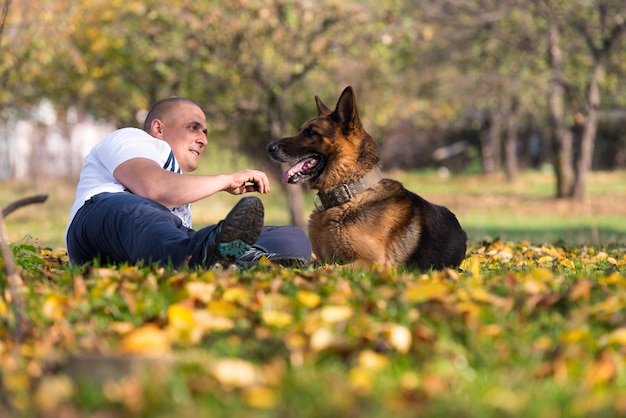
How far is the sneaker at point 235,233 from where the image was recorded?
4.46 meters

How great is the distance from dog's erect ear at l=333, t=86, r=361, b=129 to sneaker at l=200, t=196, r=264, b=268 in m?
1.68

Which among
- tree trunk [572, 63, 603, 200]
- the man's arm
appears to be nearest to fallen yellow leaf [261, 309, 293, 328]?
the man's arm

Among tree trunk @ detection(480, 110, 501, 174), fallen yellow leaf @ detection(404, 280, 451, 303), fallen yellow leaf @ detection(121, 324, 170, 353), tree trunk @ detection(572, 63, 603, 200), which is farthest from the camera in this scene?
tree trunk @ detection(480, 110, 501, 174)

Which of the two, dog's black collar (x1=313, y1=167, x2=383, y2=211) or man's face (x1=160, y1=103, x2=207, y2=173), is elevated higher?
man's face (x1=160, y1=103, x2=207, y2=173)

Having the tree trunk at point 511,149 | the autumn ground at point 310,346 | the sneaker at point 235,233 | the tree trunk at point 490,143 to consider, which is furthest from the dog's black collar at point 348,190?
the tree trunk at point 490,143

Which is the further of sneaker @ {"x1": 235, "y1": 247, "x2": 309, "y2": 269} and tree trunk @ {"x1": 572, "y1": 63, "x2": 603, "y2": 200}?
tree trunk @ {"x1": 572, "y1": 63, "x2": 603, "y2": 200}

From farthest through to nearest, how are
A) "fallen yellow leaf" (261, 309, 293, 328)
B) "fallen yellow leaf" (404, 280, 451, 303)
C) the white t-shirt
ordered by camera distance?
1. the white t-shirt
2. "fallen yellow leaf" (404, 280, 451, 303)
3. "fallen yellow leaf" (261, 309, 293, 328)

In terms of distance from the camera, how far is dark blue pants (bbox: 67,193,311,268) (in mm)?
4871

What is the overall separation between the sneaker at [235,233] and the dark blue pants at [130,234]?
85mm

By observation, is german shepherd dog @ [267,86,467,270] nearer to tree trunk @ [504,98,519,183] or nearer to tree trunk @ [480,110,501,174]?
tree trunk @ [504,98,519,183]

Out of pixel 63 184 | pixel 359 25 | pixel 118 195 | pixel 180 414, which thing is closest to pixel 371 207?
pixel 118 195

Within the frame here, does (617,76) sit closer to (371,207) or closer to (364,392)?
(371,207)

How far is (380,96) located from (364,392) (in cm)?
2046

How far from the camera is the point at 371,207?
19.6ft
